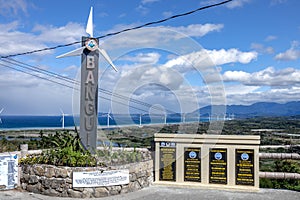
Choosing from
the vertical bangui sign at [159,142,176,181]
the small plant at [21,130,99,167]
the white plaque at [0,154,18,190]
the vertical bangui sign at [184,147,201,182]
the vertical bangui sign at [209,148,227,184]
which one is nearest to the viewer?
the small plant at [21,130,99,167]

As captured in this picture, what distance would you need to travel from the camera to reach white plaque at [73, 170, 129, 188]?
7.68 m

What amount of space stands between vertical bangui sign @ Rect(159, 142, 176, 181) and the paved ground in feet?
1.61

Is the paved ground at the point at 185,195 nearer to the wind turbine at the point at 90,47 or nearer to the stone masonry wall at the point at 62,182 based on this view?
the stone masonry wall at the point at 62,182

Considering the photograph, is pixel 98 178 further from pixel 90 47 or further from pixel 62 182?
pixel 90 47

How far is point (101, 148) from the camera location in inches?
395

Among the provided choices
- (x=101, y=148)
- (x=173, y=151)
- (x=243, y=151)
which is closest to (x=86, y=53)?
(x=101, y=148)

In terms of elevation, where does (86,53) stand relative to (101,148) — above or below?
above

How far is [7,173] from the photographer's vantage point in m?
8.32

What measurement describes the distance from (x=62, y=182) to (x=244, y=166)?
4.55 m

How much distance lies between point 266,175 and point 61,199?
5120 millimetres

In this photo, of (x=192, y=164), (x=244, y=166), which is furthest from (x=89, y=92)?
(x=244, y=166)

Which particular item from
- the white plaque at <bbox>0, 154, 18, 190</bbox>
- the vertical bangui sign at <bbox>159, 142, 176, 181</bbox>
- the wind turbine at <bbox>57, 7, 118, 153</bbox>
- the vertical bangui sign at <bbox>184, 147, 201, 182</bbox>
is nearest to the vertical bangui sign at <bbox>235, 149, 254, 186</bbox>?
the vertical bangui sign at <bbox>184, 147, 201, 182</bbox>

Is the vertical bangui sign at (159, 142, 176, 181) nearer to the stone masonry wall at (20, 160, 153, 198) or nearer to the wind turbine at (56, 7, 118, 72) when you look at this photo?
the stone masonry wall at (20, 160, 153, 198)

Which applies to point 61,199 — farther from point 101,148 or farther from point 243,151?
point 243,151
